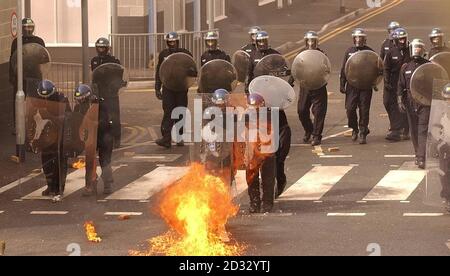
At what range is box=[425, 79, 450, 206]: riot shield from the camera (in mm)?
20406

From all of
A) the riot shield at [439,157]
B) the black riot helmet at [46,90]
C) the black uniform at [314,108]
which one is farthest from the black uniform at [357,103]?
the black riot helmet at [46,90]

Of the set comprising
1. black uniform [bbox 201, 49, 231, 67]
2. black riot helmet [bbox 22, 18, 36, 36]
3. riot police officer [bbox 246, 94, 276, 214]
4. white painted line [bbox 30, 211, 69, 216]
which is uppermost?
black riot helmet [bbox 22, 18, 36, 36]

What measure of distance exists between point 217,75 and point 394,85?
11.1 feet

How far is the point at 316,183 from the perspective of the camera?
75.0 feet

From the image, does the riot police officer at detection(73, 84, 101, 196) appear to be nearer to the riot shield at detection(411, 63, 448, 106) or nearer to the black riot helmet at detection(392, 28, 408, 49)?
the riot shield at detection(411, 63, 448, 106)

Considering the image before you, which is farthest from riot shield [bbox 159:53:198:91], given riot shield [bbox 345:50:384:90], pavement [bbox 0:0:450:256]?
riot shield [bbox 345:50:384:90]

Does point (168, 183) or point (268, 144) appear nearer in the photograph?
point (268, 144)

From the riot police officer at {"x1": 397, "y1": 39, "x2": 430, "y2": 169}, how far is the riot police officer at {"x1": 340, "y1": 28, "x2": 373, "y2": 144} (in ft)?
4.79

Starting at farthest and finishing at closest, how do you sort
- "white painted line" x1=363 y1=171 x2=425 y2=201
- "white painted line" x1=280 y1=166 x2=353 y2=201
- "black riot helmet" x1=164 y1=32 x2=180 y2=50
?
1. "black riot helmet" x1=164 y1=32 x2=180 y2=50
2. "white painted line" x1=280 y1=166 x2=353 y2=201
3. "white painted line" x1=363 y1=171 x2=425 y2=201

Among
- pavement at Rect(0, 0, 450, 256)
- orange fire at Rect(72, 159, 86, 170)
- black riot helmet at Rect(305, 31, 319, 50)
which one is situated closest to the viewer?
pavement at Rect(0, 0, 450, 256)
